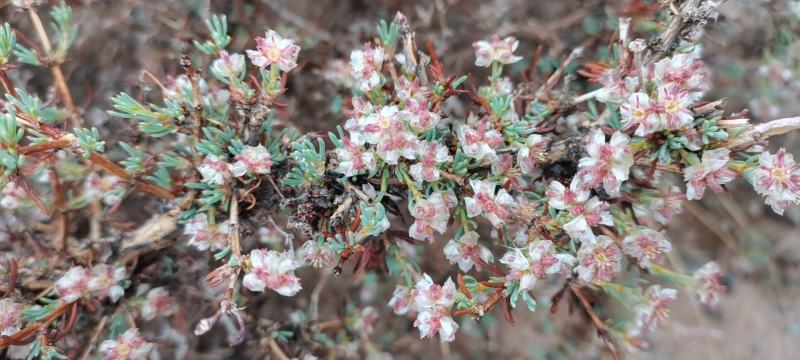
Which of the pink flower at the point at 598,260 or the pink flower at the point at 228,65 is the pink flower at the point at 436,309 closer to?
the pink flower at the point at 598,260

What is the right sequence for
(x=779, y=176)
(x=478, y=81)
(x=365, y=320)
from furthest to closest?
(x=478, y=81), (x=365, y=320), (x=779, y=176)

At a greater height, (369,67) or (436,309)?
(369,67)

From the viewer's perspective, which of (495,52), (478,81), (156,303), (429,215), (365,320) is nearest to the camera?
(429,215)

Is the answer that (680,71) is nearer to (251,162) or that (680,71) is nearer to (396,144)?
(396,144)

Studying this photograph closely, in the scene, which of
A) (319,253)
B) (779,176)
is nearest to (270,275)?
(319,253)

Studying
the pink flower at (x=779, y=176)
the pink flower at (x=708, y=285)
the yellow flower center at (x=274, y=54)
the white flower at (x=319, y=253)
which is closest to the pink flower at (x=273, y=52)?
the yellow flower center at (x=274, y=54)

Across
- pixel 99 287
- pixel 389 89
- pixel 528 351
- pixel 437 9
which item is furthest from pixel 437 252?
pixel 99 287

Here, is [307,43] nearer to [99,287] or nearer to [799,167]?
[99,287]
